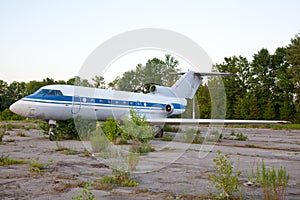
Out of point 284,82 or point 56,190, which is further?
point 284,82

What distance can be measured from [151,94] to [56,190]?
44.3 feet

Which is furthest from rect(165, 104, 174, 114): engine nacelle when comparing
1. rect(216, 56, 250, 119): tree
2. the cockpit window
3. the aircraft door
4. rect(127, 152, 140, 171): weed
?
rect(216, 56, 250, 119): tree

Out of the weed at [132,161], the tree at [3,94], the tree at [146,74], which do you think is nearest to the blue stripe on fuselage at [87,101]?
the tree at [146,74]

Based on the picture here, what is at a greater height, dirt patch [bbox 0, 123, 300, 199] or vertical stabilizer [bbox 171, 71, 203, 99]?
vertical stabilizer [bbox 171, 71, 203, 99]

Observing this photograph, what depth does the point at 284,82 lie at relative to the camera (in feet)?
163

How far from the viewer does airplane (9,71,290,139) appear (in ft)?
50.4

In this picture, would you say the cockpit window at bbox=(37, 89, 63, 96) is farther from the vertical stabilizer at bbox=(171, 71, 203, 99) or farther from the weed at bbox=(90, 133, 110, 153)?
the vertical stabilizer at bbox=(171, 71, 203, 99)

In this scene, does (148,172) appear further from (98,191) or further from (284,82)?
(284,82)

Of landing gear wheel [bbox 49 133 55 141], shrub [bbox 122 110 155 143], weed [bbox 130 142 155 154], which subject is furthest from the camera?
landing gear wheel [bbox 49 133 55 141]

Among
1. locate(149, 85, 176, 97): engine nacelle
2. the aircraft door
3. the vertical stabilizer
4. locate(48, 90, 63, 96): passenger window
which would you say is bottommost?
the aircraft door

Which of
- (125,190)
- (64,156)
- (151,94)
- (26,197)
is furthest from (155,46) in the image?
(151,94)

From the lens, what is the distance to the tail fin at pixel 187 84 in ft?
72.8

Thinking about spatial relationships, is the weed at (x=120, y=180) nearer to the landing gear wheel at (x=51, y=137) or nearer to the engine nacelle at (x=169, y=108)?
the landing gear wheel at (x=51, y=137)

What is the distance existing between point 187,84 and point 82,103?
851 cm
